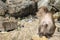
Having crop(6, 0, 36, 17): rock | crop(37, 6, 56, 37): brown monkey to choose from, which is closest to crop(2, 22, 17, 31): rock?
crop(6, 0, 36, 17): rock

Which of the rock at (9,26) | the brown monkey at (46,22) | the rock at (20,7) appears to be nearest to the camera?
the brown monkey at (46,22)

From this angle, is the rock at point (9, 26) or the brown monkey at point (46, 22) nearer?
the brown monkey at point (46, 22)

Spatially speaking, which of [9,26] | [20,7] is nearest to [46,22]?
[9,26]

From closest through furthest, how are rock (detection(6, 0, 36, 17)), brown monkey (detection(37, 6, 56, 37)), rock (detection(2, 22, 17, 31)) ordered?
brown monkey (detection(37, 6, 56, 37)), rock (detection(2, 22, 17, 31)), rock (detection(6, 0, 36, 17))

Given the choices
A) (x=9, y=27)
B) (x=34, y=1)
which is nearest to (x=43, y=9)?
(x=9, y=27)

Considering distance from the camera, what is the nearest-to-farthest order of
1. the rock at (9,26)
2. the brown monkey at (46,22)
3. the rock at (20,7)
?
the brown monkey at (46,22) → the rock at (9,26) → the rock at (20,7)

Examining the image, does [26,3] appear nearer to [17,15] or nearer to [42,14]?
[17,15]

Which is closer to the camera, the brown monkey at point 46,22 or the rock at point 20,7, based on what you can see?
the brown monkey at point 46,22

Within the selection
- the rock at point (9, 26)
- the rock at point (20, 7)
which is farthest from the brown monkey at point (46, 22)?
the rock at point (20, 7)

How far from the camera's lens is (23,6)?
777 centimetres

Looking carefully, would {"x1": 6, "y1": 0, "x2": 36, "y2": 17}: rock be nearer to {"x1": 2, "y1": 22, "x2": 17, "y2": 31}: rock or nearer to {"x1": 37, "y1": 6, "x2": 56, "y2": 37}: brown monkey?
{"x1": 2, "y1": 22, "x2": 17, "y2": 31}: rock

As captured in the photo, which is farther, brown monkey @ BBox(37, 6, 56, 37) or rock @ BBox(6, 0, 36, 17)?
rock @ BBox(6, 0, 36, 17)

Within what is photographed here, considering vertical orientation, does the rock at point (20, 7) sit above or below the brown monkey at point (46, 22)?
below

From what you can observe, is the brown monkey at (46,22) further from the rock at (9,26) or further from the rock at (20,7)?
the rock at (20,7)
